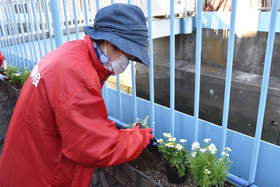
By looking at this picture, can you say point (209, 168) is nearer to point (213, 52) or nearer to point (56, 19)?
point (56, 19)

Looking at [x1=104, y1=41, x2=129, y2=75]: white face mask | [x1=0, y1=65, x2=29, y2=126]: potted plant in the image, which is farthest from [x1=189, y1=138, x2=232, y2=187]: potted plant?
[x1=0, y1=65, x2=29, y2=126]: potted plant

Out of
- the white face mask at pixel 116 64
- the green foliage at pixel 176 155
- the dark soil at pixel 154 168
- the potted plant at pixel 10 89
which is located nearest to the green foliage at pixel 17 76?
the potted plant at pixel 10 89

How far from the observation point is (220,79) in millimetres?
8188

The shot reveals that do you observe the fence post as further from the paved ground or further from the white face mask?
the paved ground

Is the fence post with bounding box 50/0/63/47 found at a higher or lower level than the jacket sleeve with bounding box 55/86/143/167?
higher

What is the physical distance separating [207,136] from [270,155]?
0.55m

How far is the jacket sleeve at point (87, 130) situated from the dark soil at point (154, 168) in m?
0.66

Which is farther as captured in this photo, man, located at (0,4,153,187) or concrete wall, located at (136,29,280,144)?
concrete wall, located at (136,29,280,144)

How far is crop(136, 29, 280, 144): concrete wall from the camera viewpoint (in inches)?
286

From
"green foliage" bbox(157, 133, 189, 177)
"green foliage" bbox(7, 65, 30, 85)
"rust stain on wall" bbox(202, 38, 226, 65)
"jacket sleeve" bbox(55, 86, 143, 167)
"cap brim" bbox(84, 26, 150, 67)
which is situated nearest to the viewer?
"jacket sleeve" bbox(55, 86, 143, 167)

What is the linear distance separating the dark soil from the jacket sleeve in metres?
0.66

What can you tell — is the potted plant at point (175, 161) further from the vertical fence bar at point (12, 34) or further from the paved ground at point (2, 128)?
the vertical fence bar at point (12, 34)

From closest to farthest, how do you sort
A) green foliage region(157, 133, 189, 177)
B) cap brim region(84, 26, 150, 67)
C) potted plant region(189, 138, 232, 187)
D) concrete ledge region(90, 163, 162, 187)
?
cap brim region(84, 26, 150, 67) < potted plant region(189, 138, 232, 187) < green foliage region(157, 133, 189, 177) < concrete ledge region(90, 163, 162, 187)

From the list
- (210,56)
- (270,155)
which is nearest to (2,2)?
(270,155)
